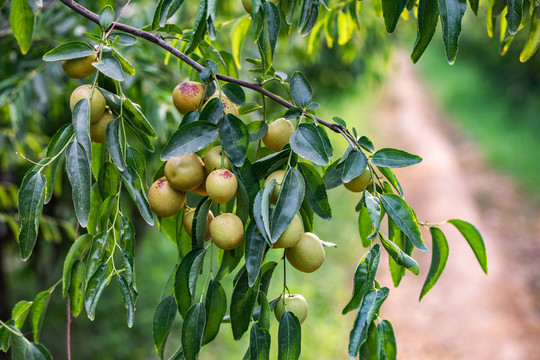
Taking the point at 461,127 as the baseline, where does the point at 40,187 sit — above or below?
below

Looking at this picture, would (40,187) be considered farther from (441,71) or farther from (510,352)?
(441,71)

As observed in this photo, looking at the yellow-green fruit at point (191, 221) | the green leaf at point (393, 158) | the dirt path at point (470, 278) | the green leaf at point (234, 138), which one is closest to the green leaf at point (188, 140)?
the green leaf at point (234, 138)

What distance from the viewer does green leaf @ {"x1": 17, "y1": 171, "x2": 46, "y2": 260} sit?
0.65 metres

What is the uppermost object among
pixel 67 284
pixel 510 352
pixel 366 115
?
pixel 366 115

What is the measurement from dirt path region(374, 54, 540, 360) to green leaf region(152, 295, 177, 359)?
306 centimetres

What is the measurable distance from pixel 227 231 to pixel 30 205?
244mm

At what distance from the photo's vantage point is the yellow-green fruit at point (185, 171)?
0.68 metres

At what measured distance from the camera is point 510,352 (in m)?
3.29

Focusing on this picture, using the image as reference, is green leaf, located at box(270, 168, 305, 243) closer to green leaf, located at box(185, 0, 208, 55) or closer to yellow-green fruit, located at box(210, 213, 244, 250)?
yellow-green fruit, located at box(210, 213, 244, 250)

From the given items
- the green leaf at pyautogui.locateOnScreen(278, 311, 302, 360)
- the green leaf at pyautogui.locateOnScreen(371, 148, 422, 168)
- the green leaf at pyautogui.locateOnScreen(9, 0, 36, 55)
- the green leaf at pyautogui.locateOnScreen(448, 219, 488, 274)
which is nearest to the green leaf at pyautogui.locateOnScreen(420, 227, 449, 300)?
the green leaf at pyautogui.locateOnScreen(448, 219, 488, 274)

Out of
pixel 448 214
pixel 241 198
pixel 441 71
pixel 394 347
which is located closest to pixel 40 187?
pixel 241 198

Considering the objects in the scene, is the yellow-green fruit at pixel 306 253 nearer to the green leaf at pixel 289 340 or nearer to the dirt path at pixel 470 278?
the green leaf at pixel 289 340

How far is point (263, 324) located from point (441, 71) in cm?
1221

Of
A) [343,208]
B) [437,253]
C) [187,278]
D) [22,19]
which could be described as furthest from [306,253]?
[343,208]
